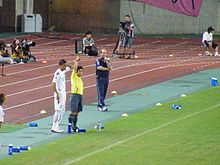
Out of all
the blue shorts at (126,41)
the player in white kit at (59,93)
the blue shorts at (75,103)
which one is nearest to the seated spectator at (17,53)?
the blue shorts at (126,41)

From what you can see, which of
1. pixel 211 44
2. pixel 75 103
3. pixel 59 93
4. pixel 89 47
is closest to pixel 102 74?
Answer: pixel 75 103

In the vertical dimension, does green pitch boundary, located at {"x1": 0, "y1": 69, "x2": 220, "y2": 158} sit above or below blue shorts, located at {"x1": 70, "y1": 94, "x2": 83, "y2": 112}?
below

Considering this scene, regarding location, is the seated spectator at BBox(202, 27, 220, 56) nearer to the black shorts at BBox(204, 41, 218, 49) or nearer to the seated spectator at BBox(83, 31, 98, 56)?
the black shorts at BBox(204, 41, 218, 49)

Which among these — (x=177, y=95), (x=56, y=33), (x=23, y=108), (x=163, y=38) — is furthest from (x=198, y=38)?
(x=23, y=108)

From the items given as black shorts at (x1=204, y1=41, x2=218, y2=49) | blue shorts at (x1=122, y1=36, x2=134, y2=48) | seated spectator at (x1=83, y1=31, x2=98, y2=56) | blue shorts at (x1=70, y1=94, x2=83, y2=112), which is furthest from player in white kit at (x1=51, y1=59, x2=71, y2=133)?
black shorts at (x1=204, y1=41, x2=218, y2=49)

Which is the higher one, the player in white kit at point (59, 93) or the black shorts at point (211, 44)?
the player in white kit at point (59, 93)

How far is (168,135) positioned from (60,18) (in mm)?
39636

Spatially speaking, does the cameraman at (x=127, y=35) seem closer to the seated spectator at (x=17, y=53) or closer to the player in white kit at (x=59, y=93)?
the seated spectator at (x=17, y=53)

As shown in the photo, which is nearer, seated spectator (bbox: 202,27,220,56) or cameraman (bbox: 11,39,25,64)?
cameraman (bbox: 11,39,25,64)

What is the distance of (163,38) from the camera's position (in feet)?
205

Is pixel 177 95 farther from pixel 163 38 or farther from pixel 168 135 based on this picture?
pixel 163 38

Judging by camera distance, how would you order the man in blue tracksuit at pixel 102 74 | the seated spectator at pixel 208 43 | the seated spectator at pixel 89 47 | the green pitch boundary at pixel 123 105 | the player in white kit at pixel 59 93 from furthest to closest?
1. the seated spectator at pixel 208 43
2. the seated spectator at pixel 89 47
3. the man in blue tracksuit at pixel 102 74
4. the player in white kit at pixel 59 93
5. the green pitch boundary at pixel 123 105

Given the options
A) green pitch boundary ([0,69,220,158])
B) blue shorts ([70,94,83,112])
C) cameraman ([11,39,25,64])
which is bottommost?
green pitch boundary ([0,69,220,158])

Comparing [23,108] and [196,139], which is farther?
[23,108]
